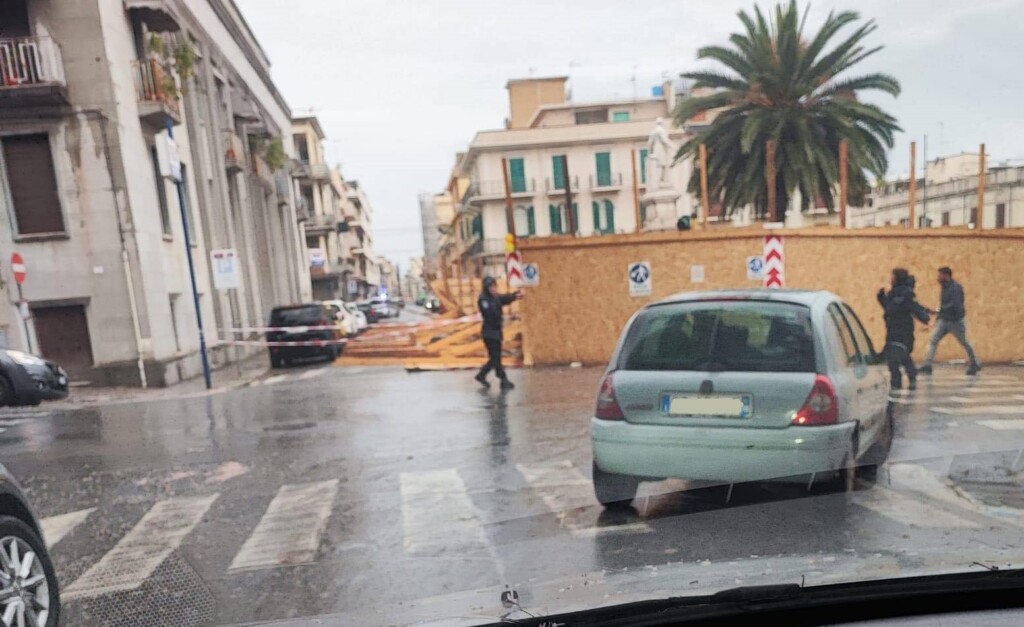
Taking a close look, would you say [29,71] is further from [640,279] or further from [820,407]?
[820,407]

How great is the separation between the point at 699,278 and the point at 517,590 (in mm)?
12252

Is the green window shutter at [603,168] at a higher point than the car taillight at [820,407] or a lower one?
higher

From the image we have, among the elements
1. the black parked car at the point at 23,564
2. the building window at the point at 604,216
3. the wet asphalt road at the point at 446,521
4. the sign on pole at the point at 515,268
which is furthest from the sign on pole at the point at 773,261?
the building window at the point at 604,216

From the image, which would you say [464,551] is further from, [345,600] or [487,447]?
[487,447]

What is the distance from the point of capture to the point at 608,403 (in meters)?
4.63

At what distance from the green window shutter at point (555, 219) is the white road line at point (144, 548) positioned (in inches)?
1289

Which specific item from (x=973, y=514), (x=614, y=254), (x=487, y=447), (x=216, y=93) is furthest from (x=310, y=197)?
(x=973, y=514)

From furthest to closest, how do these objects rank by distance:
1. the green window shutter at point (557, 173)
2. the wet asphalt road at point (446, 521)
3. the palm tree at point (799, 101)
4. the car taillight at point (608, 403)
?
the green window shutter at point (557, 173) < the palm tree at point (799, 101) < the car taillight at point (608, 403) < the wet asphalt road at point (446, 521)

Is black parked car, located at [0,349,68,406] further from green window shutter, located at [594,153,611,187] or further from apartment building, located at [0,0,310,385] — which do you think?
green window shutter, located at [594,153,611,187]

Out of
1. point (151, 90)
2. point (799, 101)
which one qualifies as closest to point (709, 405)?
point (151, 90)

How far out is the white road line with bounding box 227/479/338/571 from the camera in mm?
4297

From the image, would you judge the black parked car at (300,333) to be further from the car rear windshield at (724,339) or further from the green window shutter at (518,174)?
the green window shutter at (518,174)

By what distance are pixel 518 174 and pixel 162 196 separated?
829 inches

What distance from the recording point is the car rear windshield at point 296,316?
61.8 ft
